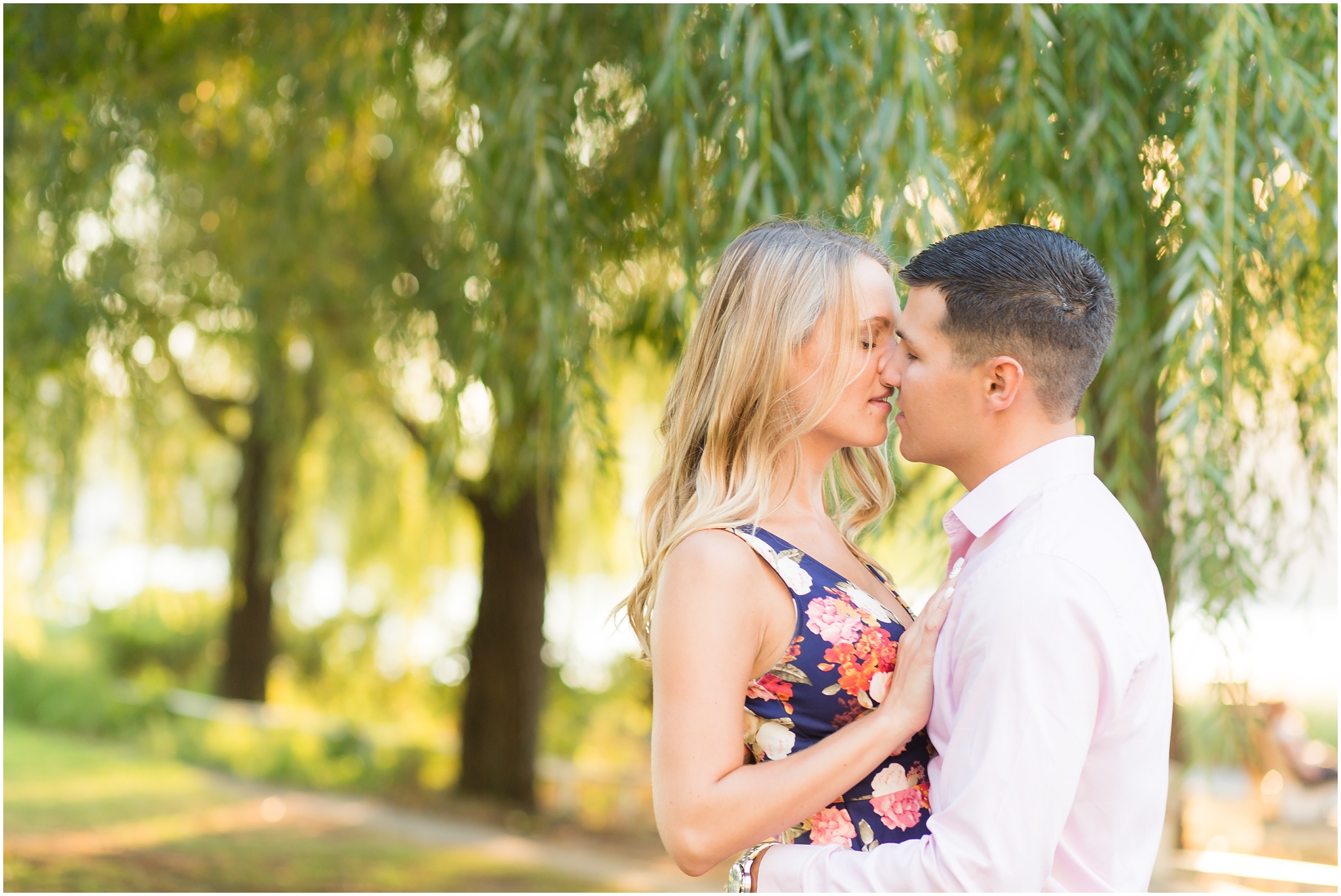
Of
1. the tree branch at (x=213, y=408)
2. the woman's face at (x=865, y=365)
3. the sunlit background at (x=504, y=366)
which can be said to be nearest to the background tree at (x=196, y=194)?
the sunlit background at (x=504, y=366)

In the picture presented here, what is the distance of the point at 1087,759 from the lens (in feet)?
4.47

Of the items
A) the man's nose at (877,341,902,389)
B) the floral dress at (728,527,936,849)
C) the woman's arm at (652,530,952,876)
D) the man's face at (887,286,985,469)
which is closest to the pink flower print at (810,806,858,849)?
the floral dress at (728,527,936,849)

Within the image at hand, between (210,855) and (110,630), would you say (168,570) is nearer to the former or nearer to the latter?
(110,630)

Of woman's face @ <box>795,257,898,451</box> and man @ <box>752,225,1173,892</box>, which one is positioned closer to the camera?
man @ <box>752,225,1173,892</box>

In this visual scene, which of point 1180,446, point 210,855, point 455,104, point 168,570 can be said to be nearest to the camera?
point 455,104

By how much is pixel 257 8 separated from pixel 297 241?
1.20 meters

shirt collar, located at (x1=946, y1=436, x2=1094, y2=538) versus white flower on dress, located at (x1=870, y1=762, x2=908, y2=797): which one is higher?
shirt collar, located at (x1=946, y1=436, x2=1094, y2=538)

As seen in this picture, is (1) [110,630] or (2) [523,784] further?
(1) [110,630]

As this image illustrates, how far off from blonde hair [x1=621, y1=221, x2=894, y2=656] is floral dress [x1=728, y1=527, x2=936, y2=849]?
13cm

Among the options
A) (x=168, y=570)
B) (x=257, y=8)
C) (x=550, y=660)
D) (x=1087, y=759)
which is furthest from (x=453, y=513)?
(x=1087, y=759)

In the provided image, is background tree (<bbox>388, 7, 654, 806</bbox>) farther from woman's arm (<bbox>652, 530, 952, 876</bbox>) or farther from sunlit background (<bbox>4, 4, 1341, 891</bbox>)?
woman's arm (<bbox>652, 530, 952, 876</bbox>)

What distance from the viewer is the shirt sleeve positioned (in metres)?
1.26

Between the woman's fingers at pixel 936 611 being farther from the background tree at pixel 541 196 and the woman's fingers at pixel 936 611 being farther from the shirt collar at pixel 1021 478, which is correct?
the background tree at pixel 541 196

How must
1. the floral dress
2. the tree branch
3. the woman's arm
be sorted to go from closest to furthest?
the woman's arm
the floral dress
the tree branch
